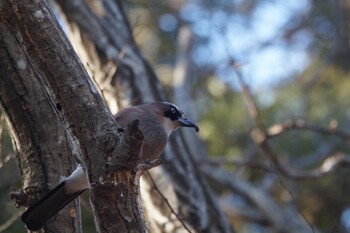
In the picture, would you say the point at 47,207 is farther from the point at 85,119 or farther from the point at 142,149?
the point at 85,119

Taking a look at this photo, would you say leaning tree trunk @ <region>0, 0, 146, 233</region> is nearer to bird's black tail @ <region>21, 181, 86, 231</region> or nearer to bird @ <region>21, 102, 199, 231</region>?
bird @ <region>21, 102, 199, 231</region>

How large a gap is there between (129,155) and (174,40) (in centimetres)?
642

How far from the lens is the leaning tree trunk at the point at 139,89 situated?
16.9ft

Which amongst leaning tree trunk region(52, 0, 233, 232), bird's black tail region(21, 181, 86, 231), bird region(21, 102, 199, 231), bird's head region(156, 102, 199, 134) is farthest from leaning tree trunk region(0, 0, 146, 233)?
leaning tree trunk region(52, 0, 233, 232)

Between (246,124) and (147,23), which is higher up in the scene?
(147,23)

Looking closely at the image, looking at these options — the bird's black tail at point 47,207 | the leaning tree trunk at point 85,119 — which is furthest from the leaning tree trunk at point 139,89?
the leaning tree trunk at point 85,119

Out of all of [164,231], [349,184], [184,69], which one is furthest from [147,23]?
[164,231]

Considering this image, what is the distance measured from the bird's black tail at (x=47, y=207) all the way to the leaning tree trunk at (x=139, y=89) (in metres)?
1.27

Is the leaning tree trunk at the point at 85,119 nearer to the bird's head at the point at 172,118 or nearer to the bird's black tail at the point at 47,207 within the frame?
the bird's black tail at the point at 47,207

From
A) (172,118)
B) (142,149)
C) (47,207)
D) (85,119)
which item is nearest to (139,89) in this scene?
(172,118)

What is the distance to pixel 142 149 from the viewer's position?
3.96 meters

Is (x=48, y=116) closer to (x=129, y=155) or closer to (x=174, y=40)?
(x=129, y=155)

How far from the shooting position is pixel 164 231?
504cm

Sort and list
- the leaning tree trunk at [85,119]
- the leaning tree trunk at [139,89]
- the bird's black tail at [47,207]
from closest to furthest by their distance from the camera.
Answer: the leaning tree trunk at [85,119] < the bird's black tail at [47,207] < the leaning tree trunk at [139,89]
